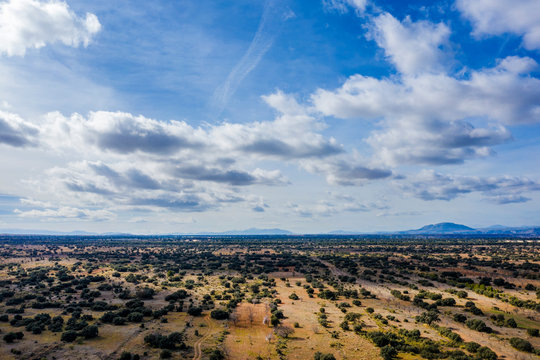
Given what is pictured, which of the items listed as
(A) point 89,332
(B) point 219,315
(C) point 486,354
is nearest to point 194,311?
(B) point 219,315

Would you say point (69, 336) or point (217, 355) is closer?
point (217, 355)

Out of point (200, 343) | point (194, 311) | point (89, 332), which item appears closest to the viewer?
point (200, 343)

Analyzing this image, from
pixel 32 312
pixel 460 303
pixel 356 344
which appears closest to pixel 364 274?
pixel 460 303

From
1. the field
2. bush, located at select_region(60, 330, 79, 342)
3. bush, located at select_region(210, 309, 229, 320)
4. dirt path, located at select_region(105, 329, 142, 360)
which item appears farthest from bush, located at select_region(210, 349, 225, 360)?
bush, located at select_region(60, 330, 79, 342)

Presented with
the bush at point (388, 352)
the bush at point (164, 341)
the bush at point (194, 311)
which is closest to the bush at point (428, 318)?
the bush at point (388, 352)

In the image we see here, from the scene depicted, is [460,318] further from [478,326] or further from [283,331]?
[283,331]

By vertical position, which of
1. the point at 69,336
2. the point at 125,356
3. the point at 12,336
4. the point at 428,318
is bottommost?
the point at 428,318

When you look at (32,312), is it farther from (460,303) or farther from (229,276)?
(460,303)

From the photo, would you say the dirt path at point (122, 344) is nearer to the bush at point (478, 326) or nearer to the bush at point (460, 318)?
the bush at point (478, 326)

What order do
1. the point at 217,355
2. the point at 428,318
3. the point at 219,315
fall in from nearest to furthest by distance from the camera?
the point at 217,355
the point at 428,318
the point at 219,315
